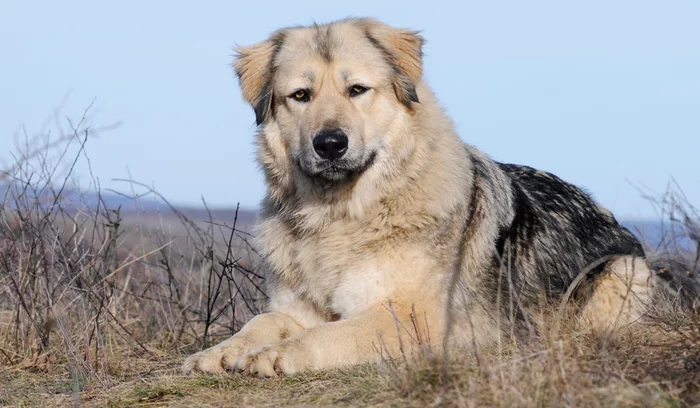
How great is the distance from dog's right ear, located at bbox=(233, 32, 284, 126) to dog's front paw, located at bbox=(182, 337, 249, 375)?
1.55 metres

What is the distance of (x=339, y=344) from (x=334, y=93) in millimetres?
1532

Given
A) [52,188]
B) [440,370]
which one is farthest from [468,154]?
[52,188]

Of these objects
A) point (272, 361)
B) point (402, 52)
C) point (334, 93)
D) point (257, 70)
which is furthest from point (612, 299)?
point (257, 70)

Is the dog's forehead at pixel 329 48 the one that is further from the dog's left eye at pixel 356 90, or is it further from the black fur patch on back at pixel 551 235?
the black fur patch on back at pixel 551 235

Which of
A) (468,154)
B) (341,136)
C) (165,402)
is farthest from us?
(468,154)

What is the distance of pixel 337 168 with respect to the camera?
500 cm

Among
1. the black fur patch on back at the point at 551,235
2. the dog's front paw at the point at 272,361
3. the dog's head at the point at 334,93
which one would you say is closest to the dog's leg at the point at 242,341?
the dog's front paw at the point at 272,361

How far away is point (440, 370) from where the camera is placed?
329cm

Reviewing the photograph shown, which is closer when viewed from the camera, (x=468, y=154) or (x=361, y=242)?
(x=361, y=242)

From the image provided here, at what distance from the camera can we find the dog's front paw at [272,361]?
4.41 meters

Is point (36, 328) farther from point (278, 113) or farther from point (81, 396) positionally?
point (278, 113)

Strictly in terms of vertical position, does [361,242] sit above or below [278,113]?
below

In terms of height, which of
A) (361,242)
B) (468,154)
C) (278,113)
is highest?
(278,113)

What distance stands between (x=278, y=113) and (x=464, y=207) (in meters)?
1.33
